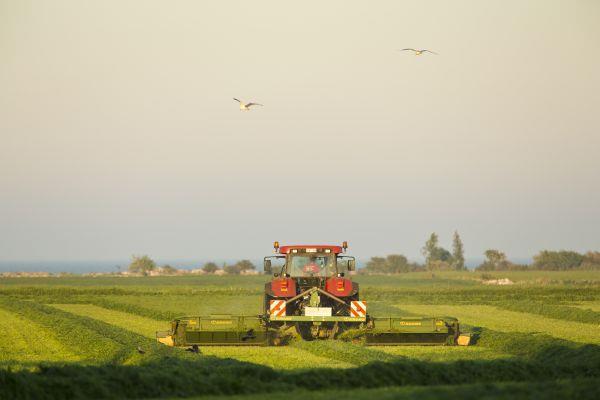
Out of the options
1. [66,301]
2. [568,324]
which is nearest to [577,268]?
[66,301]

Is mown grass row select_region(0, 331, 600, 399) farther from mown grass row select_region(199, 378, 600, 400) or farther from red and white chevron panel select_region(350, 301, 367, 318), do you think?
red and white chevron panel select_region(350, 301, 367, 318)

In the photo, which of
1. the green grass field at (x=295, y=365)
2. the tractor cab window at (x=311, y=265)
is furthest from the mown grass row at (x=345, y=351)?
the tractor cab window at (x=311, y=265)

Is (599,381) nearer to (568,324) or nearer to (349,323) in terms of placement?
(349,323)

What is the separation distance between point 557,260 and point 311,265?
114 m

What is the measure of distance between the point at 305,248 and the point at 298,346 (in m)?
3.30

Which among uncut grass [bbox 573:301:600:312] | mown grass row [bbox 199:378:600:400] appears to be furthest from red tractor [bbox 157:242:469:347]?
uncut grass [bbox 573:301:600:312]

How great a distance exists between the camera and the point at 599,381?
57.2 ft

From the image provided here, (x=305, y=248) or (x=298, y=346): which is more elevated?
(x=305, y=248)

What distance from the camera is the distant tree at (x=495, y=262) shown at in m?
140

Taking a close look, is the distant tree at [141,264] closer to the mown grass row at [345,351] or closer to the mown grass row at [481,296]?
the mown grass row at [481,296]

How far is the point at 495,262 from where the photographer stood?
14388cm

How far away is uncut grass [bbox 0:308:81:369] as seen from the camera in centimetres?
2322

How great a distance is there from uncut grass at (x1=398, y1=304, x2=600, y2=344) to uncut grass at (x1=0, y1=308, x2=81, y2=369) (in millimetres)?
13778

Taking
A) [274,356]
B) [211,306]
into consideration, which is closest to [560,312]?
[211,306]
